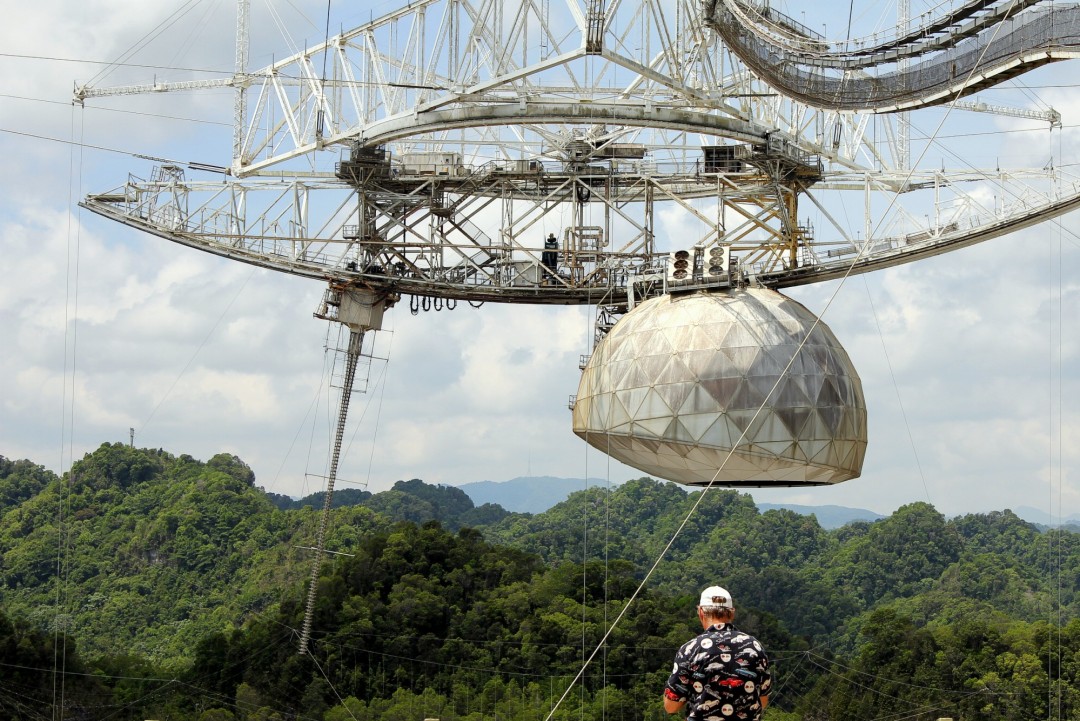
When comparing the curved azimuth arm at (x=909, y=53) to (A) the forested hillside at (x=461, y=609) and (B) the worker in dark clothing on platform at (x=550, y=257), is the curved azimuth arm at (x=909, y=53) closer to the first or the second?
(B) the worker in dark clothing on platform at (x=550, y=257)

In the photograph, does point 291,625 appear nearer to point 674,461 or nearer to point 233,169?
point 233,169

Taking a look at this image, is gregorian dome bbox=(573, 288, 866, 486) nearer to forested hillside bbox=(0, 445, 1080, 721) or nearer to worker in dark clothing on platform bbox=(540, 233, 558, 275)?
worker in dark clothing on platform bbox=(540, 233, 558, 275)

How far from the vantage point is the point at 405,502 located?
130 metres

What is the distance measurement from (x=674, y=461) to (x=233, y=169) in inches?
768

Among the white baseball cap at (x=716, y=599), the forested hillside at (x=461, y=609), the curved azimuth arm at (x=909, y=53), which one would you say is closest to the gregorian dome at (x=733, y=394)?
the curved azimuth arm at (x=909, y=53)

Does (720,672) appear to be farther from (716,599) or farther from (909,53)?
(909,53)

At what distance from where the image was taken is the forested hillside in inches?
2392

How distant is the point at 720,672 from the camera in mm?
14445

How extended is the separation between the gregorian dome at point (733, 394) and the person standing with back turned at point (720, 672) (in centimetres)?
2614

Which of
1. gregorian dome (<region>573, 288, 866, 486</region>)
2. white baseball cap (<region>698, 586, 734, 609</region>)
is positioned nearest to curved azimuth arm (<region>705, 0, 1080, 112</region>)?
gregorian dome (<region>573, 288, 866, 486</region>)

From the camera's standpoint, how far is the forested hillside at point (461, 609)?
60.8 m

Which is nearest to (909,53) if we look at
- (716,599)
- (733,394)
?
(733,394)

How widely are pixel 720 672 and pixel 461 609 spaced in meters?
54.6

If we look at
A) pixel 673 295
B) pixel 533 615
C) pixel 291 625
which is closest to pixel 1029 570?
pixel 533 615
